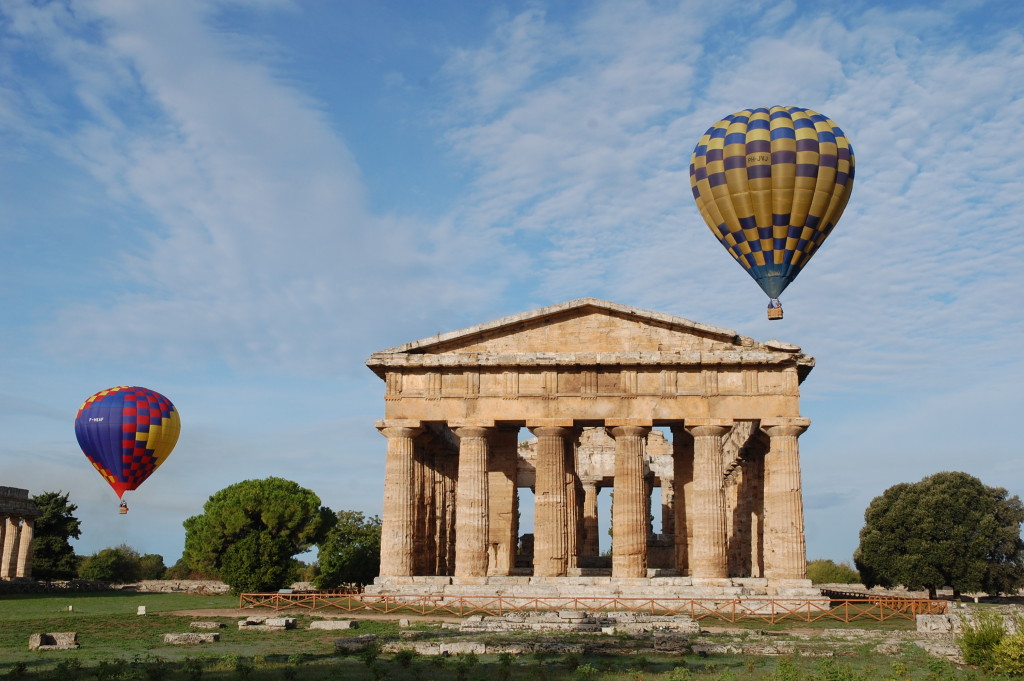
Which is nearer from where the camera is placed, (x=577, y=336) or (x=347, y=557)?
(x=577, y=336)

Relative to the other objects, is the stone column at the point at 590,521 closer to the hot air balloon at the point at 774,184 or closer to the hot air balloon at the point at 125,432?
the hot air balloon at the point at 774,184

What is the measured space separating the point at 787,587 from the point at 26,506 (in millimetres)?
44625

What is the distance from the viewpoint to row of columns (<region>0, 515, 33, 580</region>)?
190 feet

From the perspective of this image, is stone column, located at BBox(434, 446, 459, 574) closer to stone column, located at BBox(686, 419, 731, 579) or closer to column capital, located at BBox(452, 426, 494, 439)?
column capital, located at BBox(452, 426, 494, 439)

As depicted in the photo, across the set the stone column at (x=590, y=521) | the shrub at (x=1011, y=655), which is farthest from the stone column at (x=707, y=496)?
the shrub at (x=1011, y=655)

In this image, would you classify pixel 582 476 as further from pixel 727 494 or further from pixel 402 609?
pixel 402 609

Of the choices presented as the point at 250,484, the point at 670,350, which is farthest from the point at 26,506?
the point at 670,350

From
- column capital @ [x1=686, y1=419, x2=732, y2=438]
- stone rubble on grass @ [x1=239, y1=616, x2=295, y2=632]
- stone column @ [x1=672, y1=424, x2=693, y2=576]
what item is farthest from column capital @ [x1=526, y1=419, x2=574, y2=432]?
stone rubble on grass @ [x1=239, y1=616, x2=295, y2=632]

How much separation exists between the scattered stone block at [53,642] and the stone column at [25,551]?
1488 inches

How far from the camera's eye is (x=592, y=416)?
3656 cm

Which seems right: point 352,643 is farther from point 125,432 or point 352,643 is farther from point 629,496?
point 125,432

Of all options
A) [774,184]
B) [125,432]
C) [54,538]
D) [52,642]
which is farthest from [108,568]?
[774,184]

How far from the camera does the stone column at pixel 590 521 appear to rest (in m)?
49.6

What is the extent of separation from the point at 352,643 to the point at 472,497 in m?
13.9
